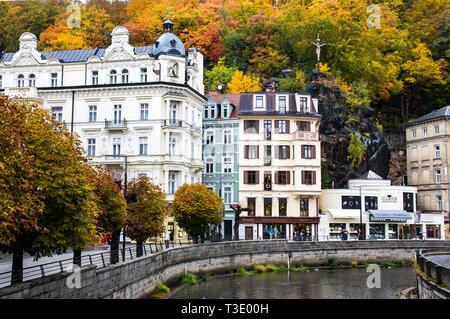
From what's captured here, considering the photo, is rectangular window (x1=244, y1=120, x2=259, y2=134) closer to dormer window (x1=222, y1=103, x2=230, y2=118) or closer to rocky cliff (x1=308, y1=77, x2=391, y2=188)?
dormer window (x1=222, y1=103, x2=230, y2=118)

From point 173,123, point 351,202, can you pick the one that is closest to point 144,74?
point 173,123

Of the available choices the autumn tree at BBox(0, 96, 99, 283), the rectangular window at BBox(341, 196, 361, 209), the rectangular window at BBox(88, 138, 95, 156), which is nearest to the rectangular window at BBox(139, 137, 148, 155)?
the rectangular window at BBox(88, 138, 95, 156)

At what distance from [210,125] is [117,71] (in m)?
13.6

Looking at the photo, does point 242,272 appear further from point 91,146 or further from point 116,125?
point 91,146

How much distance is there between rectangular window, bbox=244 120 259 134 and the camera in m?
70.6

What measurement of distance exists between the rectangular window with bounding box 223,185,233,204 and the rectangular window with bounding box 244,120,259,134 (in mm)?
6713

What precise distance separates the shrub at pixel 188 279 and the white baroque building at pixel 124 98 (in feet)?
50.4

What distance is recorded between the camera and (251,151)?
231 feet

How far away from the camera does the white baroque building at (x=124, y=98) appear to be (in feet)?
206

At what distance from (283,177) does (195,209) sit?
20554 millimetres

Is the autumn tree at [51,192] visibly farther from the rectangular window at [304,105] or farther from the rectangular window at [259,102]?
the rectangular window at [304,105]

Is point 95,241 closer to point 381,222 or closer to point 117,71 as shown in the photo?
point 117,71

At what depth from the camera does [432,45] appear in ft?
315

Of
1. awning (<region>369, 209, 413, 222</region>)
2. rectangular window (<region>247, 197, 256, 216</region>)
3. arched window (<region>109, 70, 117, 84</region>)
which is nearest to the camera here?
arched window (<region>109, 70, 117, 84</region>)
